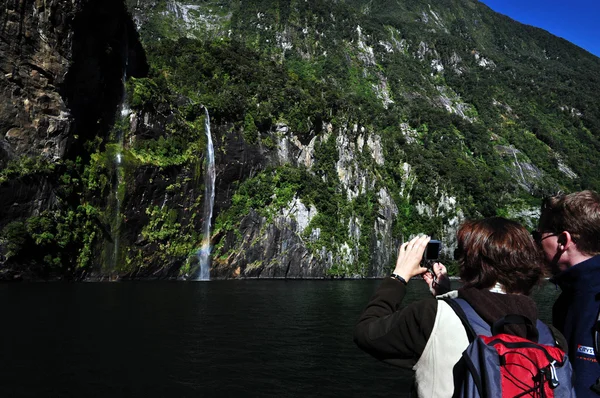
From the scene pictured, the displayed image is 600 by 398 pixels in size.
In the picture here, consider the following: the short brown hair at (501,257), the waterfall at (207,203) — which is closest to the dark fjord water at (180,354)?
the short brown hair at (501,257)

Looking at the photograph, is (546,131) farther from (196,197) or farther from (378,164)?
(196,197)

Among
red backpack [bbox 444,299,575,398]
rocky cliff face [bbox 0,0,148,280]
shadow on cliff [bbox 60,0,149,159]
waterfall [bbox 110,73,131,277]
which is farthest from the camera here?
waterfall [bbox 110,73,131,277]

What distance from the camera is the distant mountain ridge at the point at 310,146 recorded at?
1966 inches

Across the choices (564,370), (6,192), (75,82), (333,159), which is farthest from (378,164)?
(564,370)

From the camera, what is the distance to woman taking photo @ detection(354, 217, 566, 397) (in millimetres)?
2246

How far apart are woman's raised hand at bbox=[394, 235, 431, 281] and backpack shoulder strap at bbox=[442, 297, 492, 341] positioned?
0.37m

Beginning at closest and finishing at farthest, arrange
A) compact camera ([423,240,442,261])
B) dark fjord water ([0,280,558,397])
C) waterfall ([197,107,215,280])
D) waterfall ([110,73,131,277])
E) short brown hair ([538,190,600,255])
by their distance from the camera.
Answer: short brown hair ([538,190,600,255]), compact camera ([423,240,442,261]), dark fjord water ([0,280,558,397]), waterfall ([110,73,131,277]), waterfall ([197,107,215,280])

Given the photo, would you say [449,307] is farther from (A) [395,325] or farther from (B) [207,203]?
(B) [207,203]

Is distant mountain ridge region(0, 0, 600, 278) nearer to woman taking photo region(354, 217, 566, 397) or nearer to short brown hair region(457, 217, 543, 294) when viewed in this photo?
woman taking photo region(354, 217, 566, 397)

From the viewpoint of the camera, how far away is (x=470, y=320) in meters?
2.21

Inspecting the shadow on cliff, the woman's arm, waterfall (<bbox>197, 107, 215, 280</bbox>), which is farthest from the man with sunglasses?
waterfall (<bbox>197, 107, 215, 280</bbox>)

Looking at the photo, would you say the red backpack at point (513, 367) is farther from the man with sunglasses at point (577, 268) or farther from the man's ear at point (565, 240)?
the man's ear at point (565, 240)

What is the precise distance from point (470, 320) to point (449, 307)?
0.12m

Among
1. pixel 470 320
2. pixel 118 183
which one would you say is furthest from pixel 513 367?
pixel 118 183
